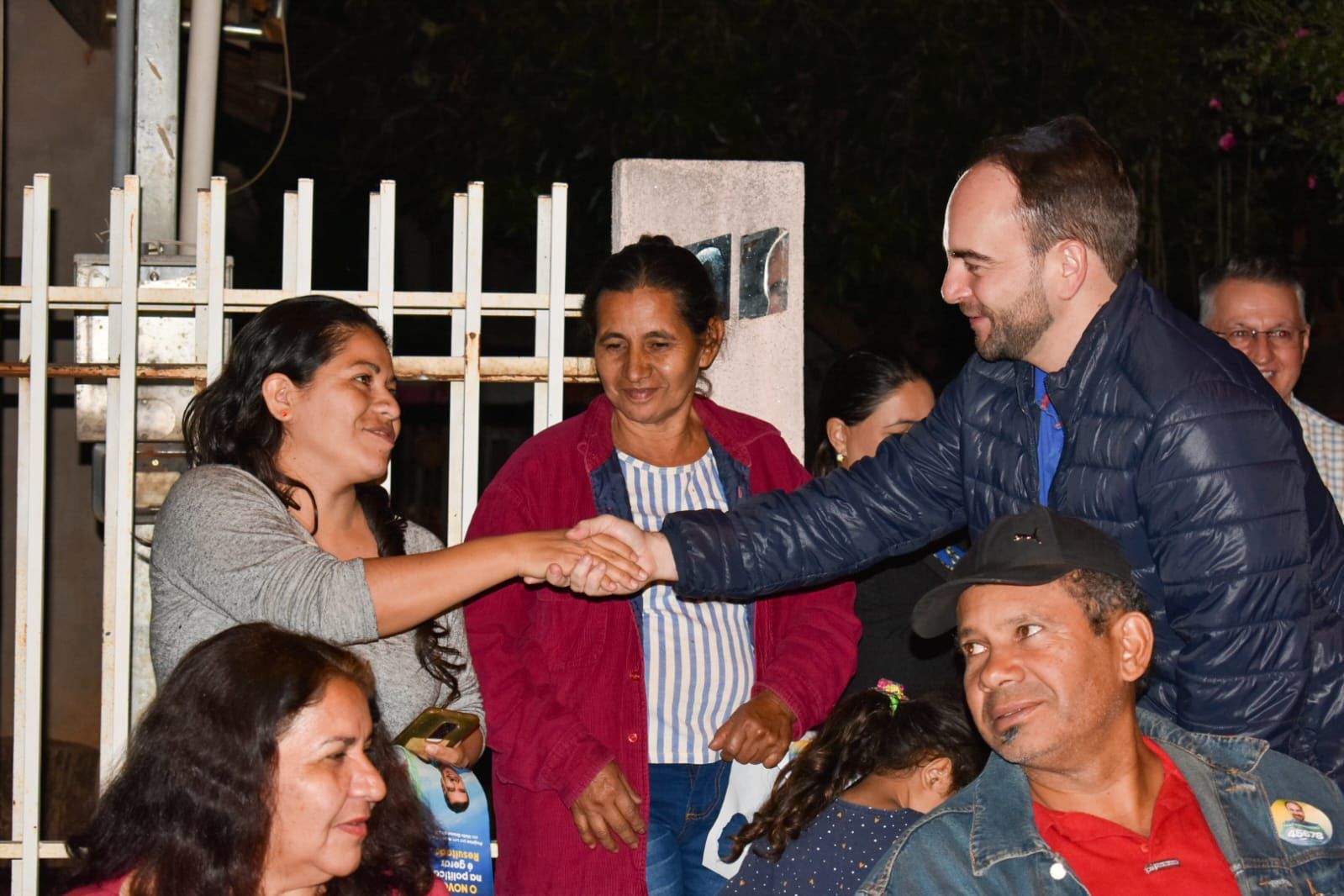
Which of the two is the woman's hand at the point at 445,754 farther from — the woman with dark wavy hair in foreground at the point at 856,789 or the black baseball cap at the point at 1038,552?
the black baseball cap at the point at 1038,552

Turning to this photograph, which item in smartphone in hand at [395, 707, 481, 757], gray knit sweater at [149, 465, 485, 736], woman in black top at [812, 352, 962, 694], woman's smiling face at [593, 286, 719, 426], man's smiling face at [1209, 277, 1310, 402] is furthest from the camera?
man's smiling face at [1209, 277, 1310, 402]

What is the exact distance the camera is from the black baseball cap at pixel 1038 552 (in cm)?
→ 291

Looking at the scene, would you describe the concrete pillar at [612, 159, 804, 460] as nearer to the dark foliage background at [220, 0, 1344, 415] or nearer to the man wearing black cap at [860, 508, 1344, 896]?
the man wearing black cap at [860, 508, 1344, 896]

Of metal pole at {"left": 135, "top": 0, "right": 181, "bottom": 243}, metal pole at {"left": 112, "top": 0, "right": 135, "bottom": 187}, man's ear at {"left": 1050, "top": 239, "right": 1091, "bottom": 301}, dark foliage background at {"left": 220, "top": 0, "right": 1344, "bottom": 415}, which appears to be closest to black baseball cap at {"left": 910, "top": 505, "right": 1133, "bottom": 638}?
man's ear at {"left": 1050, "top": 239, "right": 1091, "bottom": 301}

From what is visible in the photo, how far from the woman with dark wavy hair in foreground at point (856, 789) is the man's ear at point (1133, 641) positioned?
0.72m

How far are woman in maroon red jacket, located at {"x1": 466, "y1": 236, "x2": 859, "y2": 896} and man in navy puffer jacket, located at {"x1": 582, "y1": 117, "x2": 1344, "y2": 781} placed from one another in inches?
30.6

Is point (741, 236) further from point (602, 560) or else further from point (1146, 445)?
point (1146, 445)

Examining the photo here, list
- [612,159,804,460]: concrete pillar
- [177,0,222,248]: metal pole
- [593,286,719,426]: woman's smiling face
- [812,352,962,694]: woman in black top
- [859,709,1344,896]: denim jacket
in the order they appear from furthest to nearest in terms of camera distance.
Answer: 1. [177,0,222,248]: metal pole
2. [612,159,804,460]: concrete pillar
3. [812,352,962,694]: woman in black top
4. [593,286,719,426]: woman's smiling face
5. [859,709,1344,896]: denim jacket

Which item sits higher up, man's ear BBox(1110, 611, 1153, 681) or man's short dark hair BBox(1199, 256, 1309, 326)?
man's short dark hair BBox(1199, 256, 1309, 326)

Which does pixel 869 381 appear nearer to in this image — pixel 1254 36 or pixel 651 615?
pixel 651 615

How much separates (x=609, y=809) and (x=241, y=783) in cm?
117

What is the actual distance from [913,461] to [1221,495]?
1.05 metres

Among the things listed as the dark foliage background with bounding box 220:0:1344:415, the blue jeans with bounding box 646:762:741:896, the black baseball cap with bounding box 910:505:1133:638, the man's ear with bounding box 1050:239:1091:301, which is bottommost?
the blue jeans with bounding box 646:762:741:896

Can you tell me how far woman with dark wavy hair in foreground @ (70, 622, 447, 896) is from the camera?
2742 mm
